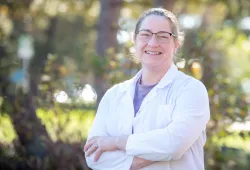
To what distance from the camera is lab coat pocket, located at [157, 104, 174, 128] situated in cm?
363

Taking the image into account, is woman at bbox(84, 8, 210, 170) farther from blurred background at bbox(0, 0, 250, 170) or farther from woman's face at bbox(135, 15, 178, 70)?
blurred background at bbox(0, 0, 250, 170)

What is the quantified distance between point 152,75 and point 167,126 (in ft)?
1.35

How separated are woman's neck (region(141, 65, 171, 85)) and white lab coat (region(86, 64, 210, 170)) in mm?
49

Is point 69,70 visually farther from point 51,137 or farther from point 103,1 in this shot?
point 103,1

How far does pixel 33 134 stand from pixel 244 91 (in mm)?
2710

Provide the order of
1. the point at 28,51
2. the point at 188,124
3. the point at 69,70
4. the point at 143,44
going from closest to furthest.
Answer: the point at 188,124
the point at 143,44
the point at 69,70
the point at 28,51

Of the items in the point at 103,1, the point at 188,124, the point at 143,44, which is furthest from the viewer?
the point at 103,1

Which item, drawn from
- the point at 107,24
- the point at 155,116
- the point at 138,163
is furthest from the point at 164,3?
the point at 138,163

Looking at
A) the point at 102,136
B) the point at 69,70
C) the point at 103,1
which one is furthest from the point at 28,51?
the point at 102,136

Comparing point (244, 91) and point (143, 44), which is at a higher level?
point (143, 44)

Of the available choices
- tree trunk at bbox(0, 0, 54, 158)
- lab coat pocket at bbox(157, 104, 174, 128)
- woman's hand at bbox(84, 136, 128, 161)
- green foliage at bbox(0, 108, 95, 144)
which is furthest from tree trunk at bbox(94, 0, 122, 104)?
lab coat pocket at bbox(157, 104, 174, 128)

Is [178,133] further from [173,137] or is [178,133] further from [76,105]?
[76,105]

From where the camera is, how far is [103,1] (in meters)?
10.9

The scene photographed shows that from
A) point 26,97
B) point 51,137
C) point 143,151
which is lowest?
point 51,137
